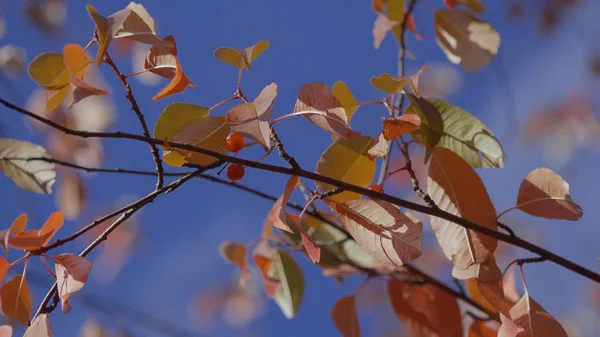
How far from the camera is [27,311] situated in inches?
25.7

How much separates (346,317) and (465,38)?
19.1 inches

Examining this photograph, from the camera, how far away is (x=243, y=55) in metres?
0.64

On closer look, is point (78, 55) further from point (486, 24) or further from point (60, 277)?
point (486, 24)

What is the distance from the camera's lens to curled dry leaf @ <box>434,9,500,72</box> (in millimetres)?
915

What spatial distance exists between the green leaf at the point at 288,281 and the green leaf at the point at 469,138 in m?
0.42

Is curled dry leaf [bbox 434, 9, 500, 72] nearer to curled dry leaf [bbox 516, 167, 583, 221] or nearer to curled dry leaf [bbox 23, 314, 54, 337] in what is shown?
curled dry leaf [bbox 516, 167, 583, 221]

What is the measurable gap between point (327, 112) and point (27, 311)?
0.40 metres

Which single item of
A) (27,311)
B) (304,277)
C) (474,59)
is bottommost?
(304,277)

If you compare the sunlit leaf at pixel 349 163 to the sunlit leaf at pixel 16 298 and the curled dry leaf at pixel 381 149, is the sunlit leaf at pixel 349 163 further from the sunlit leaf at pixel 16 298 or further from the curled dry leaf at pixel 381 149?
the sunlit leaf at pixel 16 298

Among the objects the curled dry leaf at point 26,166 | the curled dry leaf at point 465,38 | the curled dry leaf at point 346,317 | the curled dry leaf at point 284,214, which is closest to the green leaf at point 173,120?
the curled dry leaf at point 284,214

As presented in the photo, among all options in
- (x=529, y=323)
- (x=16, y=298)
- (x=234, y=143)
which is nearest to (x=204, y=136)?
(x=234, y=143)

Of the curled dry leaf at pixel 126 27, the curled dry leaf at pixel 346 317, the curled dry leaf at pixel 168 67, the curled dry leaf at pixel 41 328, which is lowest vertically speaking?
the curled dry leaf at pixel 346 317

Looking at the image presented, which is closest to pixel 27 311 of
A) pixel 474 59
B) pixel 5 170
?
pixel 5 170

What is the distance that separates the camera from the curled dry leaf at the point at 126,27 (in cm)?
52
